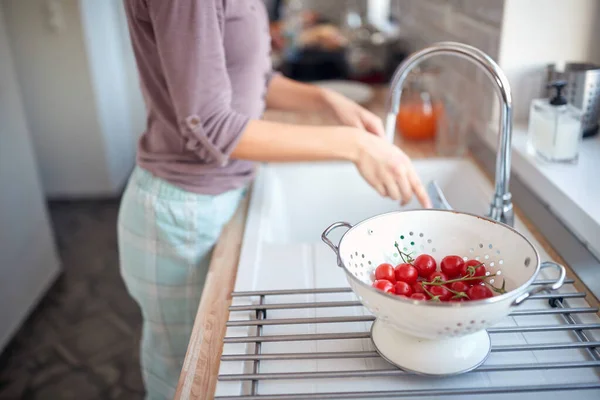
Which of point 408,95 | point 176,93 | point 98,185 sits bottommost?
point 98,185

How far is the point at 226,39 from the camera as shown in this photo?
3.22 ft

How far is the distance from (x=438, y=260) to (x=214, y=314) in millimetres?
320

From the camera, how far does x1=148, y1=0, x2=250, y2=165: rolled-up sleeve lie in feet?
2.74

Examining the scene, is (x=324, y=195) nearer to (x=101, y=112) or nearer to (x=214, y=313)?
(x=214, y=313)

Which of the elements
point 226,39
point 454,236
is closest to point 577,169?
point 454,236

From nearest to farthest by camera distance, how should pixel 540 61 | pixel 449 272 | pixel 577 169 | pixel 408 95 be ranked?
1. pixel 449 272
2. pixel 577 169
3. pixel 540 61
4. pixel 408 95

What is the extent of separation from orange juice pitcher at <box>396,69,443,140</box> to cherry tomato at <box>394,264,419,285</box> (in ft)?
2.99

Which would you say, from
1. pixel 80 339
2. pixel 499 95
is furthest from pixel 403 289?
pixel 80 339

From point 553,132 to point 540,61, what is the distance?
225mm

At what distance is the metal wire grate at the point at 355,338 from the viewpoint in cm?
66

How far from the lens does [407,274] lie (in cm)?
73

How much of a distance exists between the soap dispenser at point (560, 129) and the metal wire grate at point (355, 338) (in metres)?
0.31

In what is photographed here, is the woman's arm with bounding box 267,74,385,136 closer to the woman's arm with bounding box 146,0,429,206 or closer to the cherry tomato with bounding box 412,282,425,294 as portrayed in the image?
the woman's arm with bounding box 146,0,429,206

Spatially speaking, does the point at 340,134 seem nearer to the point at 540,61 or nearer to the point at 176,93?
the point at 176,93
